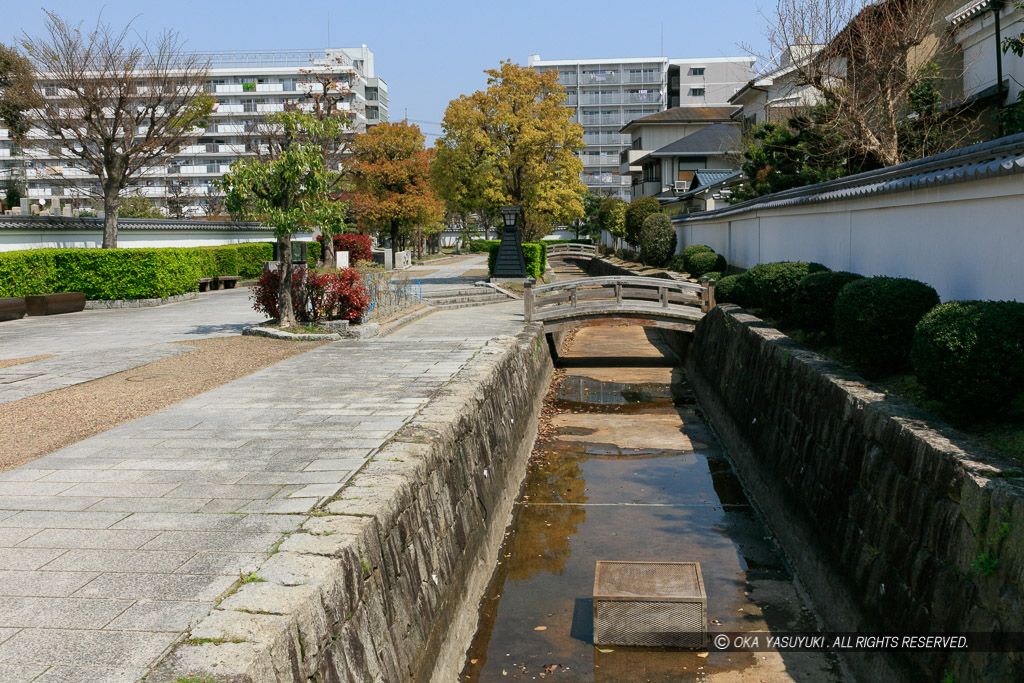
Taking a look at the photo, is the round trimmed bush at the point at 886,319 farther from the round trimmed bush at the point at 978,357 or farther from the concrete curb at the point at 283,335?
the concrete curb at the point at 283,335

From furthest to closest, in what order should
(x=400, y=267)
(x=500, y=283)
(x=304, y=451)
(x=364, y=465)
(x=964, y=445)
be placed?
(x=400, y=267), (x=500, y=283), (x=304, y=451), (x=364, y=465), (x=964, y=445)

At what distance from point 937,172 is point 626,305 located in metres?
10.3

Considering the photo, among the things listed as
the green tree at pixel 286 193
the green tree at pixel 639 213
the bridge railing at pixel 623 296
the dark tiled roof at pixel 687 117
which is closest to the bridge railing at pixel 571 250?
the dark tiled roof at pixel 687 117

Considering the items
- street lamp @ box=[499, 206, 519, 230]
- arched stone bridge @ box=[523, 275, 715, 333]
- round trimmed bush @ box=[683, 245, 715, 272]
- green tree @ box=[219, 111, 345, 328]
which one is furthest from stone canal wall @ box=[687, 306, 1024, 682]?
street lamp @ box=[499, 206, 519, 230]

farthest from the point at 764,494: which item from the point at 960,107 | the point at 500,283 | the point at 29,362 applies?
the point at 500,283

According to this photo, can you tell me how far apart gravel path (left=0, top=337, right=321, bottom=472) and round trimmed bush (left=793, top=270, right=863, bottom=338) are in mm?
8595

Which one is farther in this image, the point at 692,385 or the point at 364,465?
the point at 692,385

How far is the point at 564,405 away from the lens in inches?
730

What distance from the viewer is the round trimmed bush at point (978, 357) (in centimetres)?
669

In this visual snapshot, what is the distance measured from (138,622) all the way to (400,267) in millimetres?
39783

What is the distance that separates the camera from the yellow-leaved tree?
32.0 meters

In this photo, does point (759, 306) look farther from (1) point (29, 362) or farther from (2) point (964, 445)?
(1) point (29, 362)

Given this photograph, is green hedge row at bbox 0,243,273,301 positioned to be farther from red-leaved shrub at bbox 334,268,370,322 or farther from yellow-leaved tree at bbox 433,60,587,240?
yellow-leaved tree at bbox 433,60,587,240

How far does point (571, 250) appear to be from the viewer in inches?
2544
